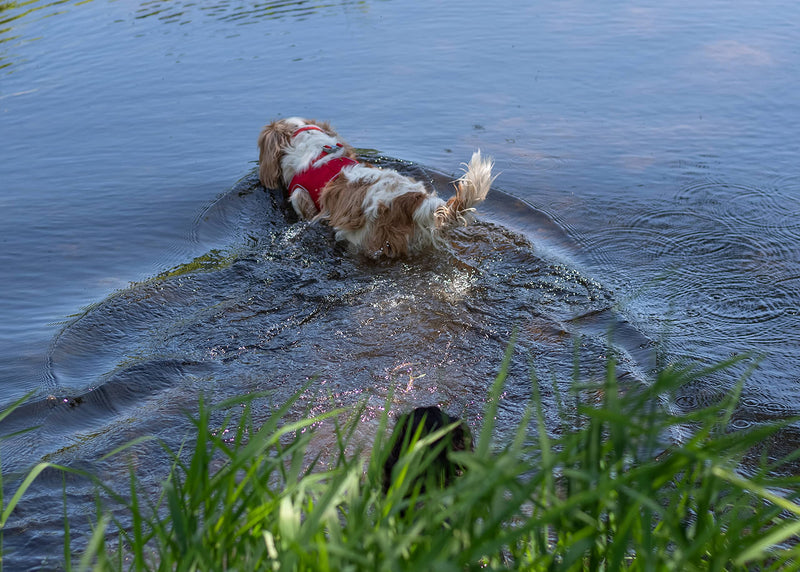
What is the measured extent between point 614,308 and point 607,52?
22.2ft

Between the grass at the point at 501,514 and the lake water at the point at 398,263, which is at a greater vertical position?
the grass at the point at 501,514

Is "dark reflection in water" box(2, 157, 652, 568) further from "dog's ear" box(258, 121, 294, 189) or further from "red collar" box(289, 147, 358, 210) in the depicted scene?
"dog's ear" box(258, 121, 294, 189)

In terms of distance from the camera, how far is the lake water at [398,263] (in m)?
3.80

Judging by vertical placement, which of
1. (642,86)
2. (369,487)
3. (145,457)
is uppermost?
(369,487)

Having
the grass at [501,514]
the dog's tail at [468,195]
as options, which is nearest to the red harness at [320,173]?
the dog's tail at [468,195]

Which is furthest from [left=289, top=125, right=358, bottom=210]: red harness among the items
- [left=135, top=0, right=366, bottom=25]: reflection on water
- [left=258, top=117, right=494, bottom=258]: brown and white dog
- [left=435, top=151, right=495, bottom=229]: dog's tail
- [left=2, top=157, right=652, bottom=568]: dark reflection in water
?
[left=135, top=0, right=366, bottom=25]: reflection on water

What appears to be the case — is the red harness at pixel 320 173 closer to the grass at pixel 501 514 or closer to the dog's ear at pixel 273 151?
the dog's ear at pixel 273 151

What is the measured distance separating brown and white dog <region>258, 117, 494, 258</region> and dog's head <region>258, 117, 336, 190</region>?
0.34 meters

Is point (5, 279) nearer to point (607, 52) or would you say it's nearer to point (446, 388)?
point (446, 388)

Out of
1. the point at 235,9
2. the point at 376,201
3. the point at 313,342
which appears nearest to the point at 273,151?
the point at 376,201

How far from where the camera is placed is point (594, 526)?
1.54 meters

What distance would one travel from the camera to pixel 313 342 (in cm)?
420

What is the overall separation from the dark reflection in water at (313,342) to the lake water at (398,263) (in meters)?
0.02

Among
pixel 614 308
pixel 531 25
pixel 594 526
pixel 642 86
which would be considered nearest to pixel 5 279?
pixel 614 308
